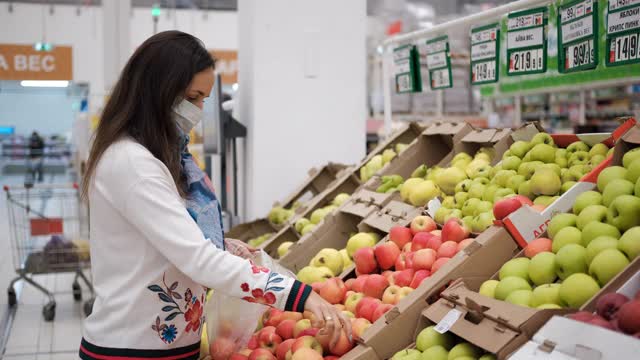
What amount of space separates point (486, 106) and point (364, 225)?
8.18m

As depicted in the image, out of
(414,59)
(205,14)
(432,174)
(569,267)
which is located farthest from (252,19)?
(205,14)

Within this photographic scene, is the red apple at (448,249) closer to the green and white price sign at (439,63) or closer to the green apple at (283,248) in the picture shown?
the green apple at (283,248)

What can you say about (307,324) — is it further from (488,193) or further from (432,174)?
(432,174)

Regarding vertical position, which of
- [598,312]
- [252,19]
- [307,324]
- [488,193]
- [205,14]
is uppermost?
[205,14]

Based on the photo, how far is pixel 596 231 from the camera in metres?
1.89

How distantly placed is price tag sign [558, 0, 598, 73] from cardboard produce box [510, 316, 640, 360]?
143cm

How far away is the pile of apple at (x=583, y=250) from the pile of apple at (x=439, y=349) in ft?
0.55

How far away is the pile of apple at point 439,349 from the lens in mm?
1879

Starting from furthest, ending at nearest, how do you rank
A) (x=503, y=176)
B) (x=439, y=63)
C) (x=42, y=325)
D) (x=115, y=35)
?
(x=115, y=35) → (x=42, y=325) → (x=439, y=63) → (x=503, y=176)

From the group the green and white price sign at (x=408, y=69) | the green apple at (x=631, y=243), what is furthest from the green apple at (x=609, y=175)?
the green and white price sign at (x=408, y=69)

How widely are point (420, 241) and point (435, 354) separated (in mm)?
691

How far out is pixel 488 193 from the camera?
2.72 metres

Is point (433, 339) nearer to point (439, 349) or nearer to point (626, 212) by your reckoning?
point (439, 349)

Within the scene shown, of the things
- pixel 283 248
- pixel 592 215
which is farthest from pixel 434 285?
pixel 283 248
